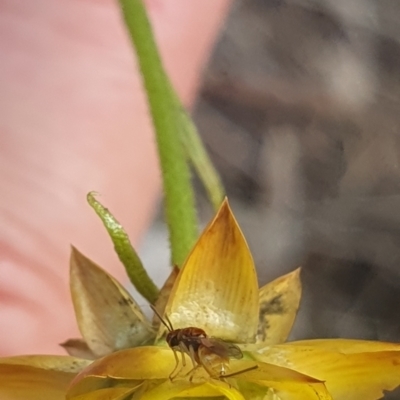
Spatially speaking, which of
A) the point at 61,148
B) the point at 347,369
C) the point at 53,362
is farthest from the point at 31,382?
the point at 61,148

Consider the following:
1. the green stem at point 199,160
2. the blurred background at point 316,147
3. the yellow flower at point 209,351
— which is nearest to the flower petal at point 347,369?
the yellow flower at point 209,351

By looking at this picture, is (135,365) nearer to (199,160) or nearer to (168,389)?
(168,389)

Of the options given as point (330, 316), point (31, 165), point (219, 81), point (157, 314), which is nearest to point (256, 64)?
point (219, 81)

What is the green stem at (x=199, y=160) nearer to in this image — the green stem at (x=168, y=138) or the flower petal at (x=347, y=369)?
the green stem at (x=168, y=138)

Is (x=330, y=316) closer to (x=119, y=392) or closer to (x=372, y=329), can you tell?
(x=372, y=329)

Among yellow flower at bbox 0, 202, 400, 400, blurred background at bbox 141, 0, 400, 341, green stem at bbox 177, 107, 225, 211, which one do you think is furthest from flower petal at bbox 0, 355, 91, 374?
blurred background at bbox 141, 0, 400, 341

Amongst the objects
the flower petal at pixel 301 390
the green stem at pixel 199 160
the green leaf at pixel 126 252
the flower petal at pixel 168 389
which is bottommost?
the flower petal at pixel 301 390
